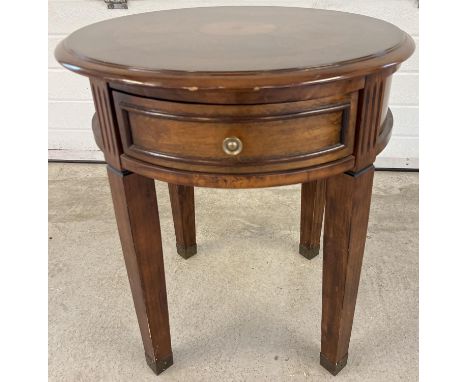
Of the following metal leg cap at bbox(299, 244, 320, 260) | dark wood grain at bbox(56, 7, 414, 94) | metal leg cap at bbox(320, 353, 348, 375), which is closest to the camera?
dark wood grain at bbox(56, 7, 414, 94)

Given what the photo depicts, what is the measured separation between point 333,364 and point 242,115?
0.75 metres

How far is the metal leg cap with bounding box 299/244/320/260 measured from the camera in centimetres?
156

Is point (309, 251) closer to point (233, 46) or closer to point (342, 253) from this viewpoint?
point (342, 253)

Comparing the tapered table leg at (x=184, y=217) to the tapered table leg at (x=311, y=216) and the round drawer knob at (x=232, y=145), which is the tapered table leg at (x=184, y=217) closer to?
the tapered table leg at (x=311, y=216)

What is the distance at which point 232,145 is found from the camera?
29.6 inches

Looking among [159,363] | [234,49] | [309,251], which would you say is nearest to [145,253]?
[159,363]

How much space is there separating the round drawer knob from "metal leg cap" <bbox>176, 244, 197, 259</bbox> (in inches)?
34.7

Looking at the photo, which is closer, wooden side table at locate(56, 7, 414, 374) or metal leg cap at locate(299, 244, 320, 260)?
wooden side table at locate(56, 7, 414, 374)

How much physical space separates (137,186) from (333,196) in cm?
42

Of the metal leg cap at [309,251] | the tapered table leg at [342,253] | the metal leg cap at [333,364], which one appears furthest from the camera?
the metal leg cap at [309,251]

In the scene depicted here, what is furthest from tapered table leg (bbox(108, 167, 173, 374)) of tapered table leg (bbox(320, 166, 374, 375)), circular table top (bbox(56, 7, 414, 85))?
tapered table leg (bbox(320, 166, 374, 375))

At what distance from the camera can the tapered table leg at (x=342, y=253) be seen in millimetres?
893

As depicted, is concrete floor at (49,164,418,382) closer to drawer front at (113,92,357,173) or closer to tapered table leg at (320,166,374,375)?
tapered table leg at (320,166,374,375)

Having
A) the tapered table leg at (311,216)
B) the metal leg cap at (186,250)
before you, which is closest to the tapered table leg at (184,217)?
the metal leg cap at (186,250)
